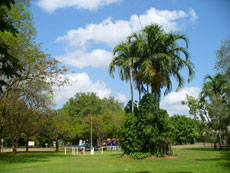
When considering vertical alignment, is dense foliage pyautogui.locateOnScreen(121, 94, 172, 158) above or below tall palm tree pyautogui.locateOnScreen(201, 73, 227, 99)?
below

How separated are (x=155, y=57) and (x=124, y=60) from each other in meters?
2.83

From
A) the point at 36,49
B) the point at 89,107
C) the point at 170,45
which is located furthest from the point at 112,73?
the point at 89,107

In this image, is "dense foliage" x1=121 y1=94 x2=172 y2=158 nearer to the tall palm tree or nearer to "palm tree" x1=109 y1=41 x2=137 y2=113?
"palm tree" x1=109 y1=41 x2=137 y2=113

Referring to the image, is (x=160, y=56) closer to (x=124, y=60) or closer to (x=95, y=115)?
(x=124, y=60)

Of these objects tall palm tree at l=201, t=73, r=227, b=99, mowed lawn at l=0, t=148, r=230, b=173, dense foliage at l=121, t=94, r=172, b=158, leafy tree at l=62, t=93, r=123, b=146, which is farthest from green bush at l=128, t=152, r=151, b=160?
tall palm tree at l=201, t=73, r=227, b=99

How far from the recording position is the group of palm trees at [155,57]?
782 inches

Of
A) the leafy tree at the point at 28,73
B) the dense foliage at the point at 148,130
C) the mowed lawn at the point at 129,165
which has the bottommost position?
the mowed lawn at the point at 129,165

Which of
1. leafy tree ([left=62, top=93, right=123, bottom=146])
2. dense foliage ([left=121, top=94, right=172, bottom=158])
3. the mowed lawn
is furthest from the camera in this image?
leafy tree ([left=62, top=93, right=123, bottom=146])

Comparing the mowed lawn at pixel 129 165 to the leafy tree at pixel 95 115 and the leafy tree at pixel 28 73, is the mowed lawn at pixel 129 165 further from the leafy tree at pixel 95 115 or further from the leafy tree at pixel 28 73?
the leafy tree at pixel 95 115

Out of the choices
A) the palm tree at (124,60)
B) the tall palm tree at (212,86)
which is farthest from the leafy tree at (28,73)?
the tall palm tree at (212,86)

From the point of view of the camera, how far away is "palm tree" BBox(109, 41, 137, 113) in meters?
21.1

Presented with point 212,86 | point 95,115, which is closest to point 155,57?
point 212,86

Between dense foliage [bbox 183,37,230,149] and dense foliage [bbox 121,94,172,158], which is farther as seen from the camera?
dense foliage [bbox 183,37,230,149]

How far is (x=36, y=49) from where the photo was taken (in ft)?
71.2
